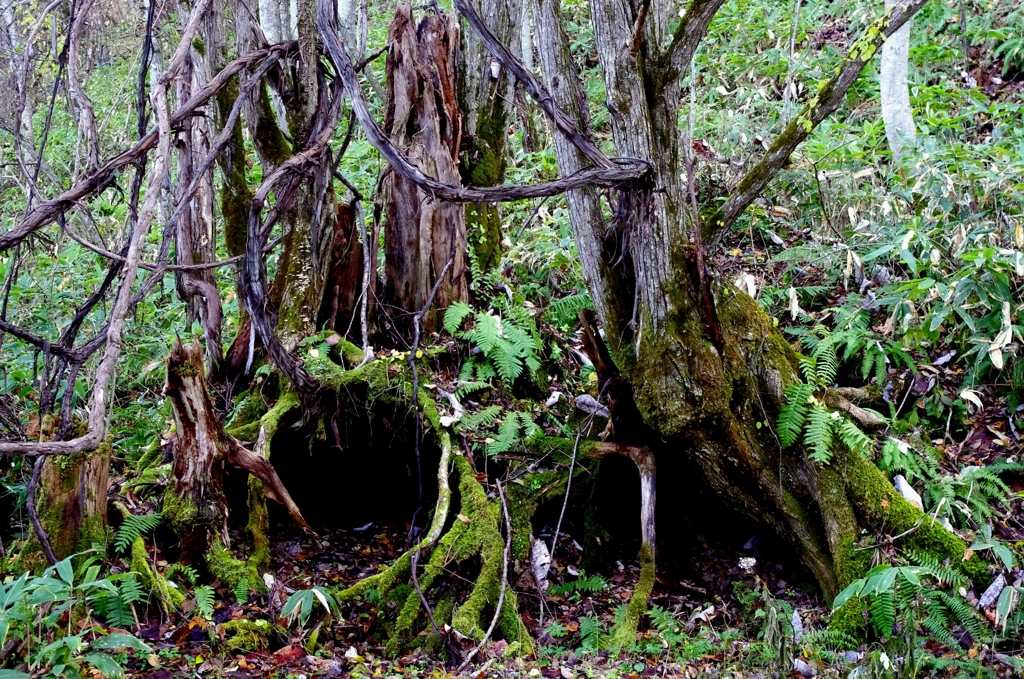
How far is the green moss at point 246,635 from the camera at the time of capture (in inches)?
169

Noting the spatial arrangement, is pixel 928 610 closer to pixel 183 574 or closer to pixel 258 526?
pixel 258 526

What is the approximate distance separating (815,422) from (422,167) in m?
3.55

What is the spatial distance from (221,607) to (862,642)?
12.1 ft

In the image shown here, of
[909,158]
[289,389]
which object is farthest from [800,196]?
[289,389]

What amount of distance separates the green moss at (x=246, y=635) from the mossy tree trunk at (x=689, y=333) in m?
2.68

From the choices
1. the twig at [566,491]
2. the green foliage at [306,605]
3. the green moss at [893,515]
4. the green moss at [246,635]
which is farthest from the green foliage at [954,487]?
the green moss at [246,635]

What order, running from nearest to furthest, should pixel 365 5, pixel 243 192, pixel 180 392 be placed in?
pixel 180 392
pixel 243 192
pixel 365 5

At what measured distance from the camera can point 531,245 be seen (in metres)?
8.23

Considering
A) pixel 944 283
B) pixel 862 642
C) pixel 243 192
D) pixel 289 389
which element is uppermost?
pixel 243 192

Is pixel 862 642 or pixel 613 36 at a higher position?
pixel 613 36

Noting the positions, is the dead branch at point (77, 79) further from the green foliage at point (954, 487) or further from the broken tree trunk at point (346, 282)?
the green foliage at point (954, 487)

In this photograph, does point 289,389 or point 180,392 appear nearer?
point 180,392

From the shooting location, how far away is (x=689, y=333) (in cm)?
521

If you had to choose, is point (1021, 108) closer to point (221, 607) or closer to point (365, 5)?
point (365, 5)
